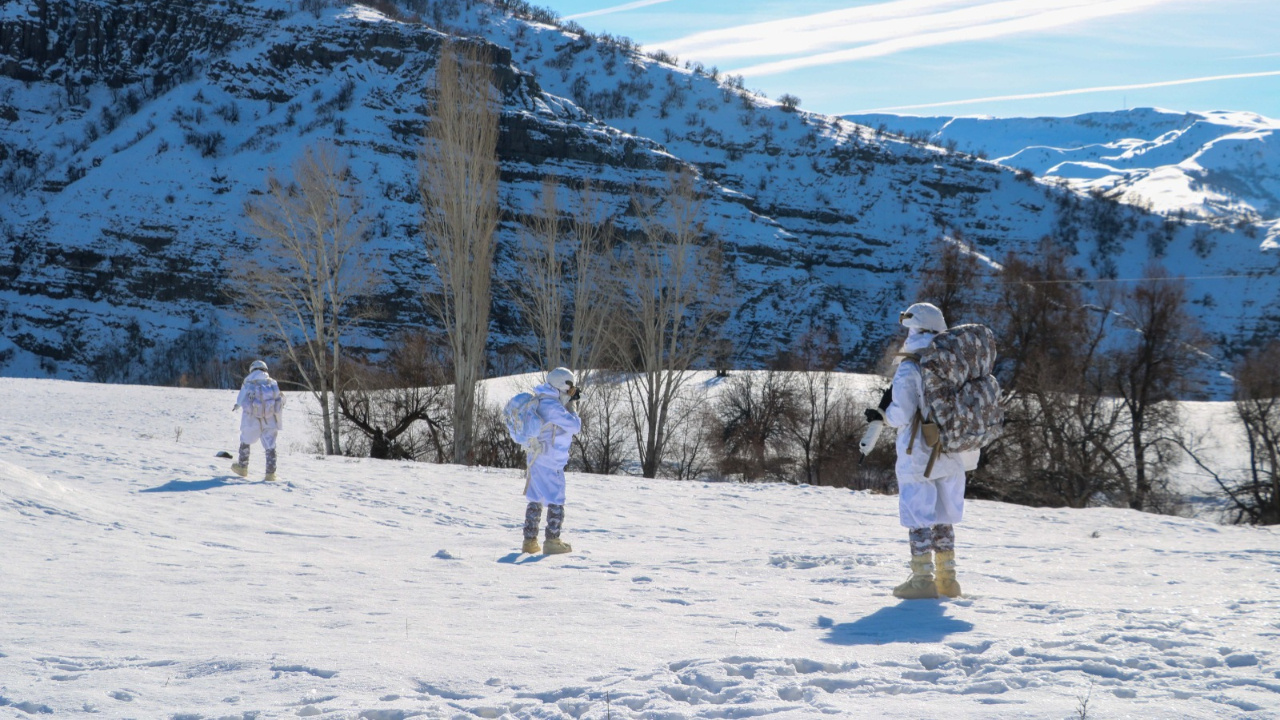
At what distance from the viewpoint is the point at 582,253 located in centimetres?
3244

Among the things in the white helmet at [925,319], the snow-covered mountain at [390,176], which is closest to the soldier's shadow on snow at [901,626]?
the white helmet at [925,319]

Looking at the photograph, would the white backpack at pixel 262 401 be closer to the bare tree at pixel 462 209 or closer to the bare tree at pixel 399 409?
the bare tree at pixel 462 209

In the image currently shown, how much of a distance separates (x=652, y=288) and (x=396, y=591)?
1027 inches

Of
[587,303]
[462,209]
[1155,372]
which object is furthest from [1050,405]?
[462,209]

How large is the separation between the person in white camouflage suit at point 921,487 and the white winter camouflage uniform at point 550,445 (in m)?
3.82

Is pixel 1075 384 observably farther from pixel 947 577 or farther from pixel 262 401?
pixel 947 577

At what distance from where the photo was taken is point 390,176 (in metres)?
117

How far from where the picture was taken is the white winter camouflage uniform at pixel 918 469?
6.80 meters

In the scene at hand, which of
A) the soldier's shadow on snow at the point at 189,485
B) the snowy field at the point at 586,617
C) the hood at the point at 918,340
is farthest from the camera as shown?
the soldier's shadow on snow at the point at 189,485

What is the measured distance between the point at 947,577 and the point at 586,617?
9.23 ft

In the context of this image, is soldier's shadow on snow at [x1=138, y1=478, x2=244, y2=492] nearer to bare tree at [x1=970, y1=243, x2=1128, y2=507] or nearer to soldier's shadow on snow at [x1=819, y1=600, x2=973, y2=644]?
soldier's shadow on snow at [x1=819, y1=600, x2=973, y2=644]

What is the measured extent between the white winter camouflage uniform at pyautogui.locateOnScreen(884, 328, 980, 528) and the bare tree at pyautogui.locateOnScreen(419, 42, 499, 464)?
20.8 meters

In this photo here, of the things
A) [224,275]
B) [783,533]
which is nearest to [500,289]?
[224,275]

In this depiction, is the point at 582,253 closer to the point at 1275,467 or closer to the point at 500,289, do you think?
the point at 1275,467
